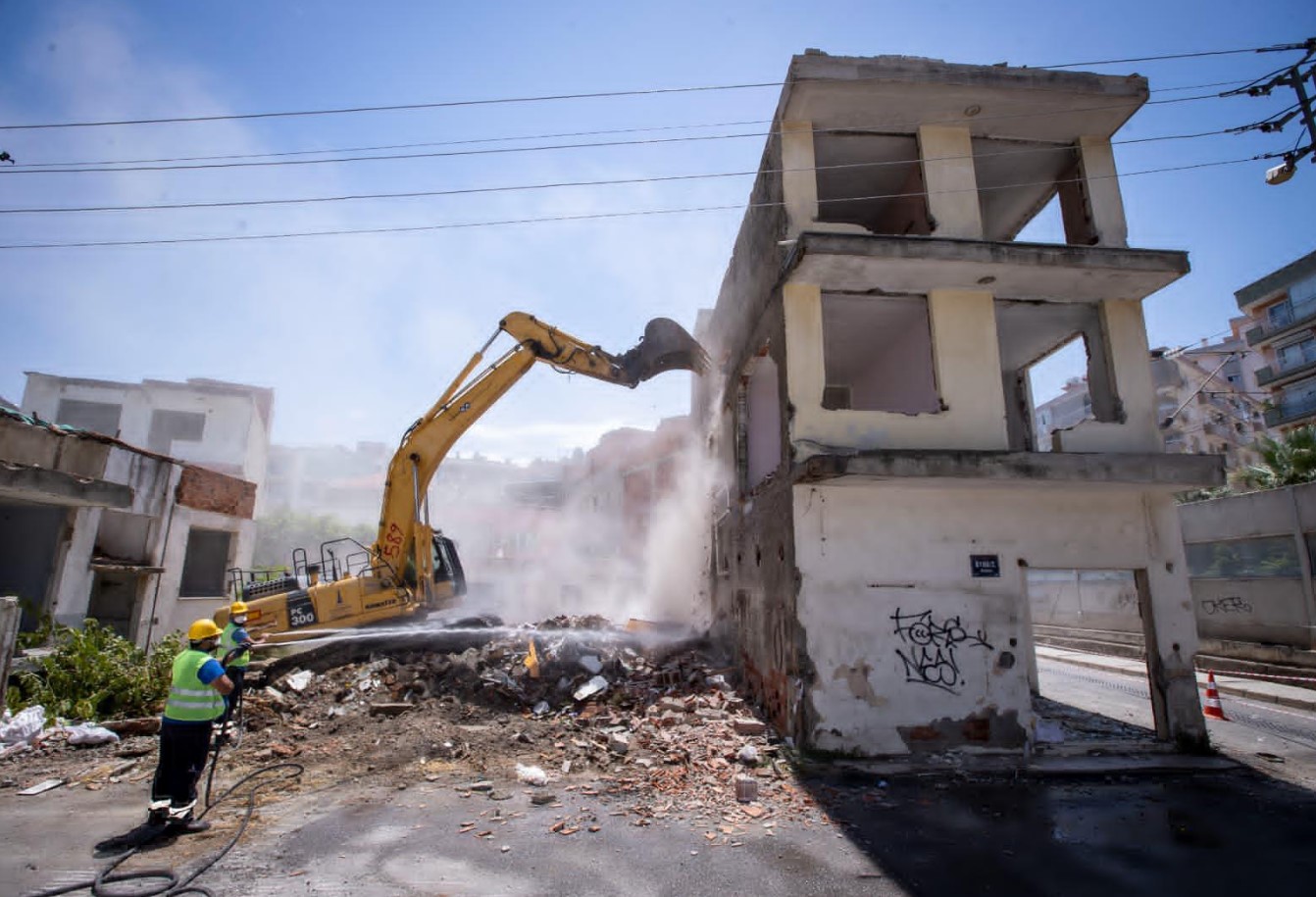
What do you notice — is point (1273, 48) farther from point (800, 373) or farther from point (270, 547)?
point (270, 547)

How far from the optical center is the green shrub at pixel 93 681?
323 inches

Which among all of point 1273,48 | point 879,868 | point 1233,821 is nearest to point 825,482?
point 879,868

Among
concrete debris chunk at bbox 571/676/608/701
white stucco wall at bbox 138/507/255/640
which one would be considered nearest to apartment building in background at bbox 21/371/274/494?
white stucco wall at bbox 138/507/255/640

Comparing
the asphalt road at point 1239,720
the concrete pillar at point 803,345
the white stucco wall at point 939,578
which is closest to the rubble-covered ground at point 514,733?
the white stucco wall at point 939,578

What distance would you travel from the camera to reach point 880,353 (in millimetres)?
11781

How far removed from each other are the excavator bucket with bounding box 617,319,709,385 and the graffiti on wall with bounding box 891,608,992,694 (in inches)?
221

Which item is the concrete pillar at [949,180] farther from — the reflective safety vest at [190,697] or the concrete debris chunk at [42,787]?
the concrete debris chunk at [42,787]

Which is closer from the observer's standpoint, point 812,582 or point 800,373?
point 812,582

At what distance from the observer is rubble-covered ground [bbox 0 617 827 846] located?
6391mm

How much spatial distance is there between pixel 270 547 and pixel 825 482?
3455cm

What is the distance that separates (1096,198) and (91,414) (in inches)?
1508

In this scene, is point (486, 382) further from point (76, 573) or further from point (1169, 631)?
point (1169, 631)

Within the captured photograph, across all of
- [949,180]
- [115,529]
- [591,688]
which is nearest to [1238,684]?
[949,180]

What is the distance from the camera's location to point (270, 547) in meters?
34.0
